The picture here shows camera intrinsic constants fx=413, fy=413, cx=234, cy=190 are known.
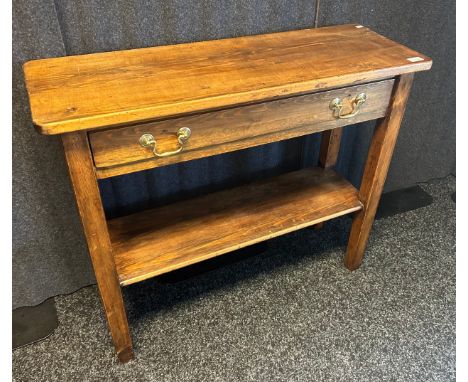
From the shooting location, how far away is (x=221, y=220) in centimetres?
122

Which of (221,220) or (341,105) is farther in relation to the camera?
(221,220)

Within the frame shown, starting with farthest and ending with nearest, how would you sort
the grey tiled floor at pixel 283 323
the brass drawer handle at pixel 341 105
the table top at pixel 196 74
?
the grey tiled floor at pixel 283 323
the brass drawer handle at pixel 341 105
the table top at pixel 196 74

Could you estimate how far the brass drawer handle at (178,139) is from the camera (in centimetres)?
83

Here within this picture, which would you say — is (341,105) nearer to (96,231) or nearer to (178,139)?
(178,139)

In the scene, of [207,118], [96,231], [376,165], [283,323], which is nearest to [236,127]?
[207,118]

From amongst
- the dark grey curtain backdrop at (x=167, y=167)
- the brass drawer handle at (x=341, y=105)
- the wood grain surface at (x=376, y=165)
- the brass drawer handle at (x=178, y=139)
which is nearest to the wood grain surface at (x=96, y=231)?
the brass drawer handle at (x=178, y=139)

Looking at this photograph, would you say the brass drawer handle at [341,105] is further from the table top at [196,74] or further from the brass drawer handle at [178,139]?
the brass drawer handle at [178,139]

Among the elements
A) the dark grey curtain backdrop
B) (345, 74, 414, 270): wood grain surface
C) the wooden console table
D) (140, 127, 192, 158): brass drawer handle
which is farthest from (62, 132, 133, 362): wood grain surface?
(345, 74, 414, 270): wood grain surface

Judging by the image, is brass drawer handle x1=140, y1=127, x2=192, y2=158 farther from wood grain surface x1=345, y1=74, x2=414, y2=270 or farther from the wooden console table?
wood grain surface x1=345, y1=74, x2=414, y2=270

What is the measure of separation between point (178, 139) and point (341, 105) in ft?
1.40

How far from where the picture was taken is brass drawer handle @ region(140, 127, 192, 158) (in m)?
0.83

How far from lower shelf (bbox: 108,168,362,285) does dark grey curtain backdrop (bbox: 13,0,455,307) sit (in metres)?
0.11

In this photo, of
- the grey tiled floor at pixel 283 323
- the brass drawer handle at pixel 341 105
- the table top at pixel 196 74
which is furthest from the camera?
→ the grey tiled floor at pixel 283 323

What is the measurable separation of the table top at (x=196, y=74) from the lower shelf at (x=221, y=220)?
16.8 inches
